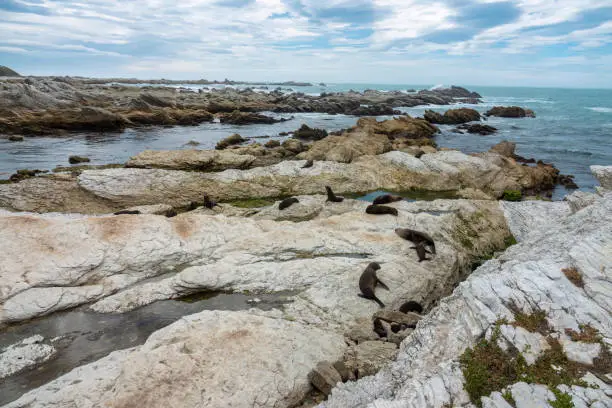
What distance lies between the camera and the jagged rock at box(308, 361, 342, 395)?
23.4ft

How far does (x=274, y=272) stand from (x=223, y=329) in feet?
10.4

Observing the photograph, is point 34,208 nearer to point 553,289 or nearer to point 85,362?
point 85,362

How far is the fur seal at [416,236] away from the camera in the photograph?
1316 cm

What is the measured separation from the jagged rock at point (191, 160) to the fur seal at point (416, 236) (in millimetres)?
15922

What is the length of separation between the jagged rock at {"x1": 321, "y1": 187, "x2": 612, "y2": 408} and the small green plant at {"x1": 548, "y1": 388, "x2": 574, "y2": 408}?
0.30 ft

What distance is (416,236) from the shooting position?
13.4 metres

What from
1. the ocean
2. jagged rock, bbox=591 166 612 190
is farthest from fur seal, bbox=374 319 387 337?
the ocean

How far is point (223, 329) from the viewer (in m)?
8.17

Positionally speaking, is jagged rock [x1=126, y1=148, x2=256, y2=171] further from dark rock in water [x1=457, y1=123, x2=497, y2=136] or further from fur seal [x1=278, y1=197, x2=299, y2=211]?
dark rock in water [x1=457, y1=123, x2=497, y2=136]

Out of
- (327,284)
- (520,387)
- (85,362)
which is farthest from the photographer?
(327,284)

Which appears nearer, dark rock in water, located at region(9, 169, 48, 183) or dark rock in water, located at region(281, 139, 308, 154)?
dark rock in water, located at region(9, 169, 48, 183)

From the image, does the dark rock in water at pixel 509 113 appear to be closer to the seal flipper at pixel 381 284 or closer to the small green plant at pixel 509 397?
the seal flipper at pixel 381 284

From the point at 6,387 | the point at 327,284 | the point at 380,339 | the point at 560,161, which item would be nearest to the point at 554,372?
the point at 380,339

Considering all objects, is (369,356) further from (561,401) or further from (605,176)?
(605,176)
